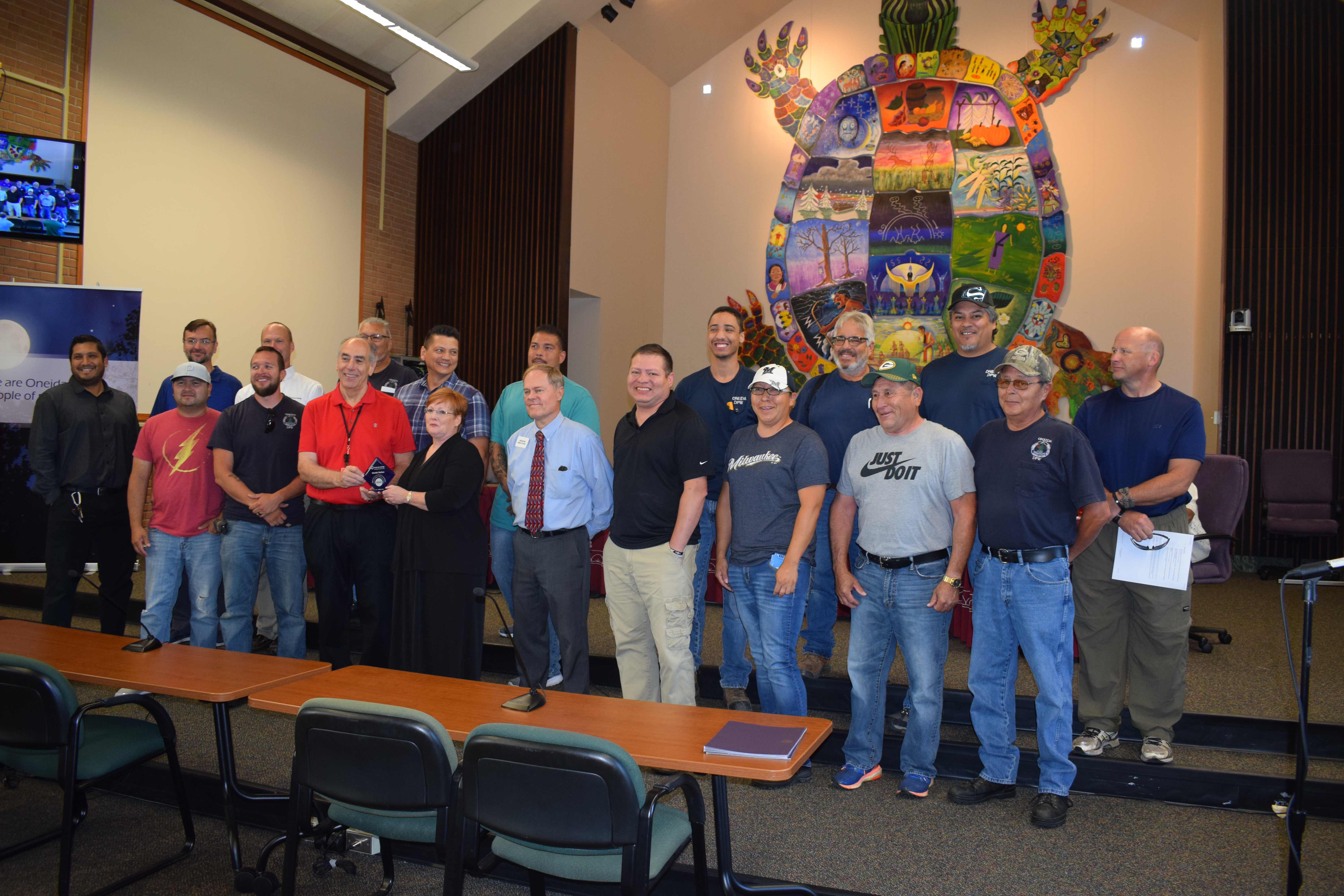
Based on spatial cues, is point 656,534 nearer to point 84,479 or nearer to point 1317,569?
point 1317,569

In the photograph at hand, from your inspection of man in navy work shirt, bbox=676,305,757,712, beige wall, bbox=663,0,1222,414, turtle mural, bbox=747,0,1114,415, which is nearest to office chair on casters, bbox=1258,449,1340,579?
beige wall, bbox=663,0,1222,414

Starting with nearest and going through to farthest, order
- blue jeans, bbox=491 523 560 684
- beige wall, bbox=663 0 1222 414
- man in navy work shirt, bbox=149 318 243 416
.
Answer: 1. blue jeans, bbox=491 523 560 684
2. man in navy work shirt, bbox=149 318 243 416
3. beige wall, bbox=663 0 1222 414

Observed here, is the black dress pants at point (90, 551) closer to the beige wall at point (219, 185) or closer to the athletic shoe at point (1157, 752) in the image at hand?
the beige wall at point (219, 185)

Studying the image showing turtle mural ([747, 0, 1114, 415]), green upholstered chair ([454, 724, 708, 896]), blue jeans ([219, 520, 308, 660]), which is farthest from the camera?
turtle mural ([747, 0, 1114, 415])

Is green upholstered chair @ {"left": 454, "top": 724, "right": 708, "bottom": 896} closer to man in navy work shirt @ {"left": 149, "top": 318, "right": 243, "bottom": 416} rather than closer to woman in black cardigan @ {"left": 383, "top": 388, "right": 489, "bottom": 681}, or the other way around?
woman in black cardigan @ {"left": 383, "top": 388, "right": 489, "bottom": 681}

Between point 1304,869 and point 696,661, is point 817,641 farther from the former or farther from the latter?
point 1304,869

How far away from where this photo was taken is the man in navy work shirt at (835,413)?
3.64m

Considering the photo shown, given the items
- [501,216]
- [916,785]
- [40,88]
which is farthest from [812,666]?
[40,88]

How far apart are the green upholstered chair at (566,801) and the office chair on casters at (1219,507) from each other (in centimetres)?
365

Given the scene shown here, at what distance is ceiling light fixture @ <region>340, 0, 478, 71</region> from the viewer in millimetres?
6578

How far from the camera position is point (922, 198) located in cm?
836

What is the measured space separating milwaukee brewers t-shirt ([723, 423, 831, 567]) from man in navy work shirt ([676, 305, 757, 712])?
31 cm

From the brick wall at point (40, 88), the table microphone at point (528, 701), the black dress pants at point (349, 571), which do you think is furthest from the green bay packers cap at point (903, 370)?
the brick wall at point (40, 88)

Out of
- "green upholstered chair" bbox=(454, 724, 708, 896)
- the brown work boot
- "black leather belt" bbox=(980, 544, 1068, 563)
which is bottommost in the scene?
the brown work boot
